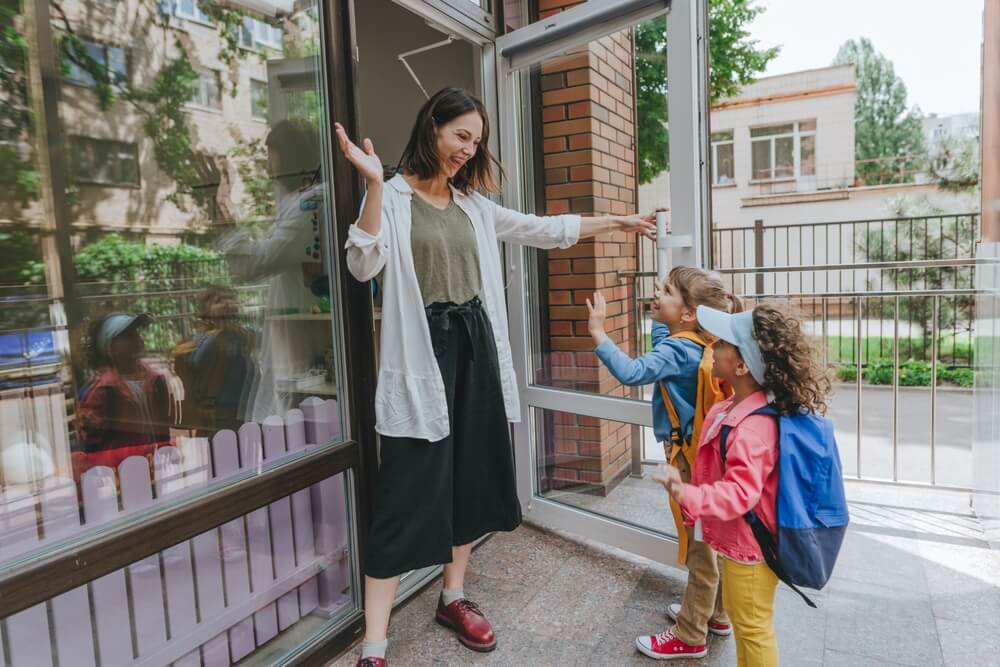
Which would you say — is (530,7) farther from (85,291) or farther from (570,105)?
(85,291)

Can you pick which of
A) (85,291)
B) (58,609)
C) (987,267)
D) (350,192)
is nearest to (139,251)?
(85,291)

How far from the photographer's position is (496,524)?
74.5 inches

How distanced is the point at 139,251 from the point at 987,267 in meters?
2.75

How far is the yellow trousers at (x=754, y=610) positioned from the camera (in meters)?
1.35

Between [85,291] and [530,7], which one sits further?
[530,7]

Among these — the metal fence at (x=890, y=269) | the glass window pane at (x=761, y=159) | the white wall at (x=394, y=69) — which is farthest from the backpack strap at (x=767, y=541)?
the glass window pane at (x=761, y=159)

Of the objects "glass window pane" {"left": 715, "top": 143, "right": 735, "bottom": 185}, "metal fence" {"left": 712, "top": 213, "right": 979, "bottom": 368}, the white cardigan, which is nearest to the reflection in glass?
the white cardigan

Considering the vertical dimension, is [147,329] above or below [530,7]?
below

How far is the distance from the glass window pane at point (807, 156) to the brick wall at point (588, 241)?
13.6 m

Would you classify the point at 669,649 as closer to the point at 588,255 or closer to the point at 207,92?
the point at 588,255

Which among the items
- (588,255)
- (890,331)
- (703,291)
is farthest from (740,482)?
(890,331)

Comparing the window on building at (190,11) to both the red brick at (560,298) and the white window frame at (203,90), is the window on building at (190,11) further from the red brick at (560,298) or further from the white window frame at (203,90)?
the red brick at (560,298)

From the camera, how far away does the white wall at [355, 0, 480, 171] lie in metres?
3.56

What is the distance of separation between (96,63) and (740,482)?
1.50m
